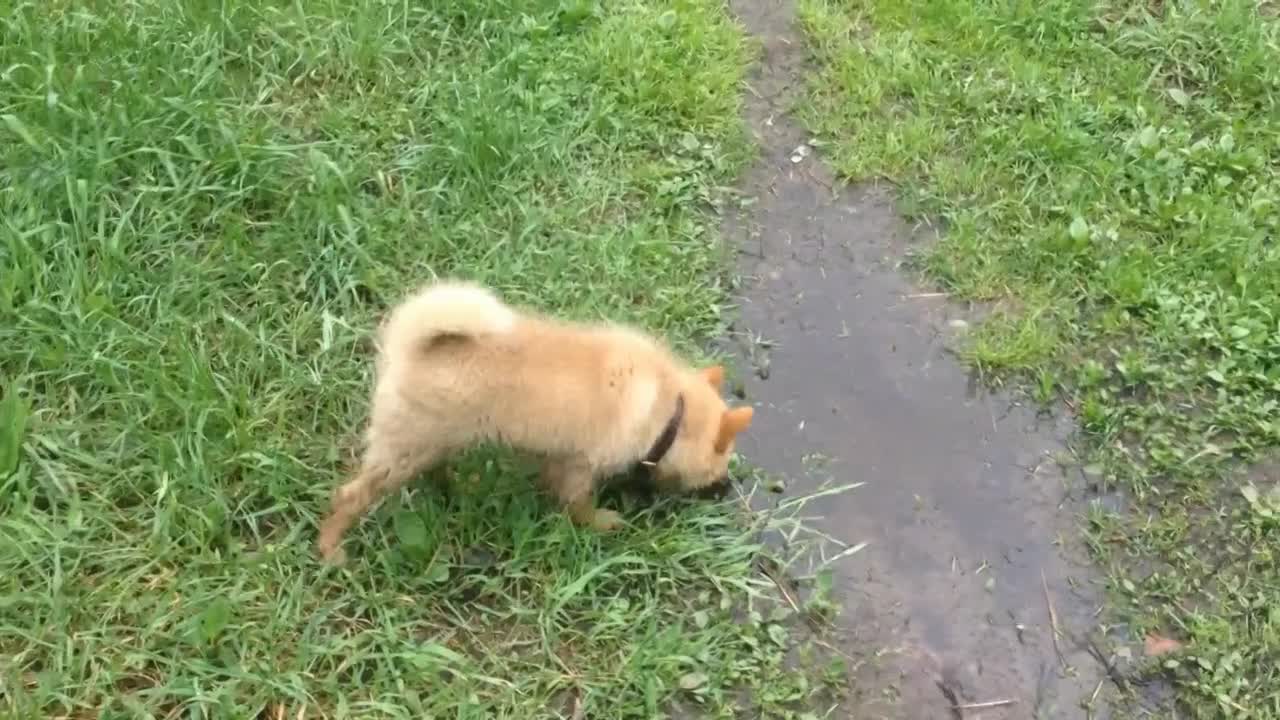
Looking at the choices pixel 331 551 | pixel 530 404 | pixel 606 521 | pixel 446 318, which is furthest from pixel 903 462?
pixel 331 551

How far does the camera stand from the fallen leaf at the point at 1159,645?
2.87 meters

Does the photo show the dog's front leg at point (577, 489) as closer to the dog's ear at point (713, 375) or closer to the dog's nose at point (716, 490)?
the dog's nose at point (716, 490)

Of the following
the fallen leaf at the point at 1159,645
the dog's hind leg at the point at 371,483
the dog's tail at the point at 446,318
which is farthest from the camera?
the fallen leaf at the point at 1159,645

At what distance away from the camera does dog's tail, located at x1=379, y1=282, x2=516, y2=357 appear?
2.56m

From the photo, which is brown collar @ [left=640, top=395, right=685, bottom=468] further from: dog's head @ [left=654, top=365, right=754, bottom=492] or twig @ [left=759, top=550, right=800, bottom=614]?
twig @ [left=759, top=550, right=800, bottom=614]

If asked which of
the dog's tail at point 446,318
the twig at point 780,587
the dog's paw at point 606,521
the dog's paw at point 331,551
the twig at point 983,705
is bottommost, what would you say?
the twig at point 983,705

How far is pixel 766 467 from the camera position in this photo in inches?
127

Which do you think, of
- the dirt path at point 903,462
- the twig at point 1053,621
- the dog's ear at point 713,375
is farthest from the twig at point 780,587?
the twig at point 1053,621

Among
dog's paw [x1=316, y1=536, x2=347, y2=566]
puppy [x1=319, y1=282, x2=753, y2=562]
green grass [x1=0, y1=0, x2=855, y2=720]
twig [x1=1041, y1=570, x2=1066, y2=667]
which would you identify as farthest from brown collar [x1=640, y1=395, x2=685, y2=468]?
twig [x1=1041, y1=570, x2=1066, y2=667]

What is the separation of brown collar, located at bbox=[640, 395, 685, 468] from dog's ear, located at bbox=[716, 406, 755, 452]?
0.35ft

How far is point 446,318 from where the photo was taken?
8.40ft

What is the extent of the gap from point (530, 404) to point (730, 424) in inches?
21.6

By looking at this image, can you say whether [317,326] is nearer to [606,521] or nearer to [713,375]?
[606,521]

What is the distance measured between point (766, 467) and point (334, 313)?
1342mm
